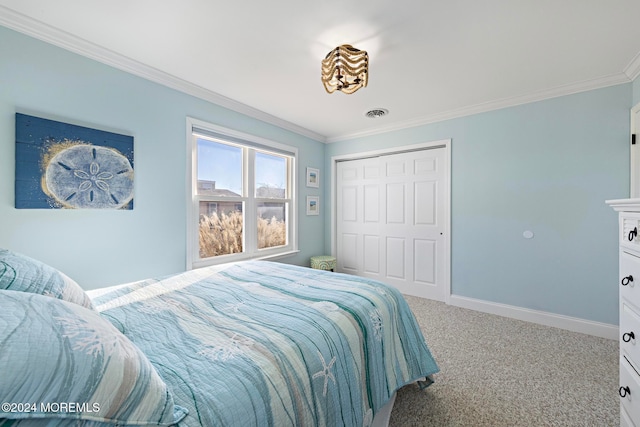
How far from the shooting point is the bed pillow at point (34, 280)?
2.76 feet

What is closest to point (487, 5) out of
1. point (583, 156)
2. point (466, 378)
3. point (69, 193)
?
point (583, 156)

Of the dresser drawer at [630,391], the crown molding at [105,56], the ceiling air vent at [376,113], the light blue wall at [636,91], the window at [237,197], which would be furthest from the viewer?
the ceiling air vent at [376,113]

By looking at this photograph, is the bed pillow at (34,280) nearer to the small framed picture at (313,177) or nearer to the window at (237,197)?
the window at (237,197)

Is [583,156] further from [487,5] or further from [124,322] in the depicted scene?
[124,322]

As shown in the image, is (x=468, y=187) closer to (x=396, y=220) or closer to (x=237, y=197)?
(x=396, y=220)

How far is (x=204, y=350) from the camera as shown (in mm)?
930

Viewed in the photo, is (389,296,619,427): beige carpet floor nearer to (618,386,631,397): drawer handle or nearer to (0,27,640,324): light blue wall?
A: (618,386,631,397): drawer handle

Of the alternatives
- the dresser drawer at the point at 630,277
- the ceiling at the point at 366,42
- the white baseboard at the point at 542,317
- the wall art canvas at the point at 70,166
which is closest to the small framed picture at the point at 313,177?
the ceiling at the point at 366,42

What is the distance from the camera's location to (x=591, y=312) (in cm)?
252

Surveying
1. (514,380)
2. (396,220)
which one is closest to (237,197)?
(396,220)

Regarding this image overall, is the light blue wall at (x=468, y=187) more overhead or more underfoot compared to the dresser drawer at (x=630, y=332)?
more overhead

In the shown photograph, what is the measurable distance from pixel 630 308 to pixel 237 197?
10.7ft

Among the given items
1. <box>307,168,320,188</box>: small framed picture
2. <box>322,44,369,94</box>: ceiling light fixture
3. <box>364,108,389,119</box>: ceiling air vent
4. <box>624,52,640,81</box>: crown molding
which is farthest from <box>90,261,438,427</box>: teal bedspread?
<box>624,52,640,81</box>: crown molding

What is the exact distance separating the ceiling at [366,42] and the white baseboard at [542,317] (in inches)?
91.6
